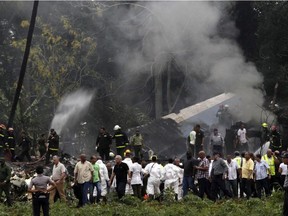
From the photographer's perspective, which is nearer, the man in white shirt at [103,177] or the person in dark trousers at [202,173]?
the person in dark trousers at [202,173]

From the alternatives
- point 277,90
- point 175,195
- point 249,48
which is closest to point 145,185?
point 175,195

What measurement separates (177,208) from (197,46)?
18596 mm

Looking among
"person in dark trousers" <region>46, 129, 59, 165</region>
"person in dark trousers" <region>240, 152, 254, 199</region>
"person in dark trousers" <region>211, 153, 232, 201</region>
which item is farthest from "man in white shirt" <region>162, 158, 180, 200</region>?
"person in dark trousers" <region>46, 129, 59, 165</region>

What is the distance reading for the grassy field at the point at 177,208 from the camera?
16.2 meters

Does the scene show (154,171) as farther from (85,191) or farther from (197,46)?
(197,46)

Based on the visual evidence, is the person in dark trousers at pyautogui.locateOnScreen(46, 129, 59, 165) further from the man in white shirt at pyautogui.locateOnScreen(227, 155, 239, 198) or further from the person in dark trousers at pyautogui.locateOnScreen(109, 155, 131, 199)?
the man in white shirt at pyautogui.locateOnScreen(227, 155, 239, 198)

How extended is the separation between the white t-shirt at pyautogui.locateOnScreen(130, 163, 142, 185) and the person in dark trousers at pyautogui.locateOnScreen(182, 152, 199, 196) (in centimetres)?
118

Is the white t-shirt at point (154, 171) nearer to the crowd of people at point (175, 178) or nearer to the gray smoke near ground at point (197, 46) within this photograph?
the crowd of people at point (175, 178)

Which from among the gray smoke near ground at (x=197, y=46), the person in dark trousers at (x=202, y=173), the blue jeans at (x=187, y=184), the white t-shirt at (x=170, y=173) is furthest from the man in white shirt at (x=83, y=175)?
the gray smoke near ground at (x=197, y=46)

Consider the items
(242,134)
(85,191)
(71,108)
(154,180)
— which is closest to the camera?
(85,191)

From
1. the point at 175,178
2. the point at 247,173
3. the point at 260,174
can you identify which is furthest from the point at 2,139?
the point at 260,174

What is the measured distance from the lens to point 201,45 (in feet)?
113

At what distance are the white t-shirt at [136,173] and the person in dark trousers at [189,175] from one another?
118 centimetres

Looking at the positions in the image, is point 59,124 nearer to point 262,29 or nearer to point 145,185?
point 262,29
